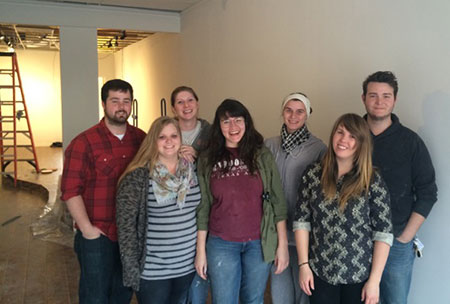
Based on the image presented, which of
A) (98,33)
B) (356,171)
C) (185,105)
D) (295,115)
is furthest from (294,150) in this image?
(98,33)

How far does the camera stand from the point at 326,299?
1769mm

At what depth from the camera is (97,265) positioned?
2.06 m

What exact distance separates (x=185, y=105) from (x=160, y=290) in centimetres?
102

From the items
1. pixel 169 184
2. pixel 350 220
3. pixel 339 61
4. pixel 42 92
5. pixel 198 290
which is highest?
pixel 42 92

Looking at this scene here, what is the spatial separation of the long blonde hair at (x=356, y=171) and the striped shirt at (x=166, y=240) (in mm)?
676

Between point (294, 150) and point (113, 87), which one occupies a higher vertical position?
point (113, 87)

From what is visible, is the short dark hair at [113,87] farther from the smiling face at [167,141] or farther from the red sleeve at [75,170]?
the smiling face at [167,141]

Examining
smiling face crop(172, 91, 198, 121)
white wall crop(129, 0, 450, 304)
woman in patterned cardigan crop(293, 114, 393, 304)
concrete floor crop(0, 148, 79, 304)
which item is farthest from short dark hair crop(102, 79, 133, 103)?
concrete floor crop(0, 148, 79, 304)

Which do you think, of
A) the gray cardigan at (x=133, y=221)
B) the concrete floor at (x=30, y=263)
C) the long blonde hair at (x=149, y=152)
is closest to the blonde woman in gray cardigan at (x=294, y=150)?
the long blonde hair at (x=149, y=152)

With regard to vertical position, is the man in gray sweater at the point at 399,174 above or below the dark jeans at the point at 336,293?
above

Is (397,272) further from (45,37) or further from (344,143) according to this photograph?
(45,37)

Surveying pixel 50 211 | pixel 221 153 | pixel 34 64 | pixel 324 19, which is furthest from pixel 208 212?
pixel 34 64

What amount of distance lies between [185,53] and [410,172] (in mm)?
4305

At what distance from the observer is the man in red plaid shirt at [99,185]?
200 centimetres
